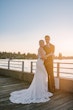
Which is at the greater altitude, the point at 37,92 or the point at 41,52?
the point at 41,52

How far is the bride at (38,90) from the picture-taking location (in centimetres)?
473

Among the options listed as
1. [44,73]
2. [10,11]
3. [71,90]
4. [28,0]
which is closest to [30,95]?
[44,73]

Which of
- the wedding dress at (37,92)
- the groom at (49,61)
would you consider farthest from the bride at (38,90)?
the groom at (49,61)

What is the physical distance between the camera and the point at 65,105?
14.0 feet

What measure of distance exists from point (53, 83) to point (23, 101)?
1.76m

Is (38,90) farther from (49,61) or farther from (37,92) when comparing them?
(49,61)

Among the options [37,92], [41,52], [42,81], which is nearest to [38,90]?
[37,92]

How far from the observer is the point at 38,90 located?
17.2 ft

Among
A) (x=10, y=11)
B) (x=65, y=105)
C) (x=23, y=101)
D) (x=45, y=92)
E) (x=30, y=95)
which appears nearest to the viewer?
(x=65, y=105)

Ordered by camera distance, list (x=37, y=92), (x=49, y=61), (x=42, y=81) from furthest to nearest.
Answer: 1. (x=49, y=61)
2. (x=42, y=81)
3. (x=37, y=92)

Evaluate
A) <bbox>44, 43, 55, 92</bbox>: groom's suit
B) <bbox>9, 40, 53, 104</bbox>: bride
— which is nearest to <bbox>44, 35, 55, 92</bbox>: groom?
<bbox>44, 43, 55, 92</bbox>: groom's suit

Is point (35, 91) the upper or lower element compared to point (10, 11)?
lower

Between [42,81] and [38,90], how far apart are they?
1.16 feet

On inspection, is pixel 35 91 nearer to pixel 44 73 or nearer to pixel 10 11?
pixel 44 73
